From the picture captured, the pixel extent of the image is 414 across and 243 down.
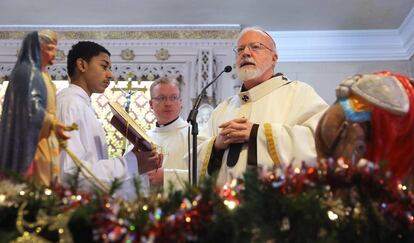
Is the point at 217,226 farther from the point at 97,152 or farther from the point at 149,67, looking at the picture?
the point at 149,67

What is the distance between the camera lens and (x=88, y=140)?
8.19 ft

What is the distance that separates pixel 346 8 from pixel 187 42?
201cm

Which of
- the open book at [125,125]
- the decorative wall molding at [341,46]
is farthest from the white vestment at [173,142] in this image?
the decorative wall molding at [341,46]

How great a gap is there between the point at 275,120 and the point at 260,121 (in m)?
0.09

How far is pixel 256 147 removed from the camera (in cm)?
267

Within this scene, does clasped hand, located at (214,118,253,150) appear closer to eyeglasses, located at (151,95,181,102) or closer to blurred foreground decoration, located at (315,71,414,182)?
blurred foreground decoration, located at (315,71,414,182)

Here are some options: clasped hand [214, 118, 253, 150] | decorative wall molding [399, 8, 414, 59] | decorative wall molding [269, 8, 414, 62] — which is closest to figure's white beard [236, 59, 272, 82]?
clasped hand [214, 118, 253, 150]

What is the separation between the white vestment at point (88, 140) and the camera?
92.4 inches

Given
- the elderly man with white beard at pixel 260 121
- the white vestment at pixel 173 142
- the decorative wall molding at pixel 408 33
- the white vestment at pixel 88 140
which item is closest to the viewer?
the white vestment at pixel 88 140

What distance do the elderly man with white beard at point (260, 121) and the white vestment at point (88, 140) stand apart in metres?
0.42

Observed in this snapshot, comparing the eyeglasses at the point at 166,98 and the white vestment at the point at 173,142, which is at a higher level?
the eyeglasses at the point at 166,98

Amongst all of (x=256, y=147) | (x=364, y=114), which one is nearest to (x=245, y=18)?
(x=256, y=147)

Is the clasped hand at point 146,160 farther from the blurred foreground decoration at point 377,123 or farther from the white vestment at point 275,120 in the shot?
the blurred foreground decoration at point 377,123

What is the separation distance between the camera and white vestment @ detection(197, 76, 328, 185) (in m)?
2.62
